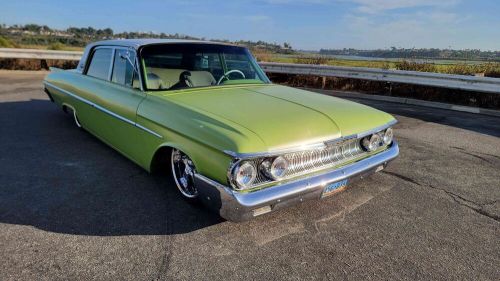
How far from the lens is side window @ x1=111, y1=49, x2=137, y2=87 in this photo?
13.4 ft

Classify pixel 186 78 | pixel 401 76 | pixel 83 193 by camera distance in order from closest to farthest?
pixel 83 193
pixel 186 78
pixel 401 76

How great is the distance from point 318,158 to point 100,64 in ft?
11.2

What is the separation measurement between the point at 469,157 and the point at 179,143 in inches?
164

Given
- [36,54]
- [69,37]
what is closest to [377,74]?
[36,54]

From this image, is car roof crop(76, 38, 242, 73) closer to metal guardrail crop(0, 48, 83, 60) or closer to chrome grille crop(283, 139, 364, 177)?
chrome grille crop(283, 139, 364, 177)

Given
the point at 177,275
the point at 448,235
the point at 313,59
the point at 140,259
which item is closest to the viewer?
the point at 177,275

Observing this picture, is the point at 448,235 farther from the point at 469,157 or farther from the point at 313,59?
the point at 313,59

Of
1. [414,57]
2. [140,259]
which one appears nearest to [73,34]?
[414,57]

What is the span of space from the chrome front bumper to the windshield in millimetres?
1474

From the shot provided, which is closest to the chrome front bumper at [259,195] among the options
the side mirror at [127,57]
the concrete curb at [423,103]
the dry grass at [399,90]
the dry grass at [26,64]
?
the side mirror at [127,57]

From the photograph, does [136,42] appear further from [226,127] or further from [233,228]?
[233,228]

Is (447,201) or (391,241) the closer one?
(391,241)

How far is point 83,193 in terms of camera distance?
368cm

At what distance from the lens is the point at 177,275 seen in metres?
2.48
